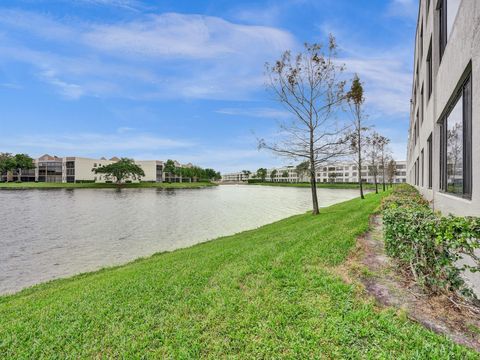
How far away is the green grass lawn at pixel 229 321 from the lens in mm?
2955

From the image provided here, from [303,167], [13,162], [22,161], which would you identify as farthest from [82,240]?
[22,161]

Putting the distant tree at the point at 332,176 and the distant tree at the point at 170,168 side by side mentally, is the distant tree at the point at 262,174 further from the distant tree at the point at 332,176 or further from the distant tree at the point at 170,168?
the distant tree at the point at 170,168

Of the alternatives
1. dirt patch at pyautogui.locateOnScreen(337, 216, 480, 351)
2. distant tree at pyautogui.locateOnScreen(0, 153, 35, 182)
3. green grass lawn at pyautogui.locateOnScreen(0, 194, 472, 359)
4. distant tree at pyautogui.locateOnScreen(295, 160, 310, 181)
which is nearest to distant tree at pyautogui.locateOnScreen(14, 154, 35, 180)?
distant tree at pyautogui.locateOnScreen(0, 153, 35, 182)

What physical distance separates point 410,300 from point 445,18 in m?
7.66

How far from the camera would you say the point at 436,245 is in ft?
11.3

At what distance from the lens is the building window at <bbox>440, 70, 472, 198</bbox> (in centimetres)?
506

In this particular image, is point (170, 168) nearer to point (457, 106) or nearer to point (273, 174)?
point (273, 174)

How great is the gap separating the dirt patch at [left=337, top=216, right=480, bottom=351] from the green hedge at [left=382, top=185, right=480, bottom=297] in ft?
0.70

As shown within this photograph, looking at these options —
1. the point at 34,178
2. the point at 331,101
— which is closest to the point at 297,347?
the point at 331,101

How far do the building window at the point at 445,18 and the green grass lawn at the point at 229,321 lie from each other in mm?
6354

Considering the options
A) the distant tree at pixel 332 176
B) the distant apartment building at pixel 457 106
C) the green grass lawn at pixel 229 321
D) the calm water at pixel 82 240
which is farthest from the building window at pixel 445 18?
the distant tree at pixel 332 176

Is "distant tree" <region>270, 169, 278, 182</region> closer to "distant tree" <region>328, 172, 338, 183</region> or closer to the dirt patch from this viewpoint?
"distant tree" <region>328, 172, 338, 183</region>

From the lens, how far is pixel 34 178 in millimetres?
110000

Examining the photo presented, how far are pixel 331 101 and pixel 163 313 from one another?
14562 mm
